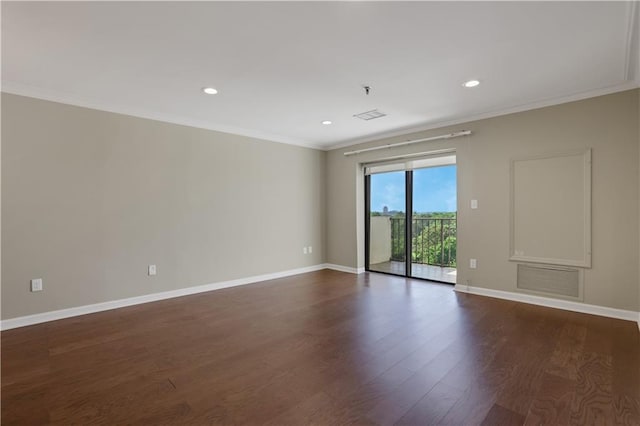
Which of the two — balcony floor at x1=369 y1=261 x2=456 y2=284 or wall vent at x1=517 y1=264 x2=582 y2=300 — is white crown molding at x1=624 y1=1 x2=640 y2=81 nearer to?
wall vent at x1=517 y1=264 x2=582 y2=300

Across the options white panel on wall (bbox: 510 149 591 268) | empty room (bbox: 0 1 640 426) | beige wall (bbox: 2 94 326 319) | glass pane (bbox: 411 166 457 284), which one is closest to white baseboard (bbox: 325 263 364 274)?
empty room (bbox: 0 1 640 426)

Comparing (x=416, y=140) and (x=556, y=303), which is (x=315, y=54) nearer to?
(x=416, y=140)

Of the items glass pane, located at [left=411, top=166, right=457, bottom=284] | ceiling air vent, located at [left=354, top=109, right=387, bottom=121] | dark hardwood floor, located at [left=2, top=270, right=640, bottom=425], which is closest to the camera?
dark hardwood floor, located at [left=2, top=270, right=640, bottom=425]

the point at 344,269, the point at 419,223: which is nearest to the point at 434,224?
the point at 419,223

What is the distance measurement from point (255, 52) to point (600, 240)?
4.08m

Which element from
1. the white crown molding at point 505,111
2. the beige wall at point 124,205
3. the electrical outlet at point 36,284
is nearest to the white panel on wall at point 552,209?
the white crown molding at point 505,111

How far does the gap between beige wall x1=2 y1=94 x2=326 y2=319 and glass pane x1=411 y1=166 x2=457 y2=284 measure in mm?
2388

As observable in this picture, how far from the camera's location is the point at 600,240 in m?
3.42

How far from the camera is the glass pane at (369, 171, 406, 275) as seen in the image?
5535 mm

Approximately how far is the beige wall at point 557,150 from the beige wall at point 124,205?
2.52 meters

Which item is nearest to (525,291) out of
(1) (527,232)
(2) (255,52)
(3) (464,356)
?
(1) (527,232)

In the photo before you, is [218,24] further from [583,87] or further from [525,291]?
[525,291]

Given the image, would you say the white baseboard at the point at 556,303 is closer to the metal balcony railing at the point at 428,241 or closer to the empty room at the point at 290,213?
the empty room at the point at 290,213

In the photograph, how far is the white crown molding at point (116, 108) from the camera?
10.5ft
